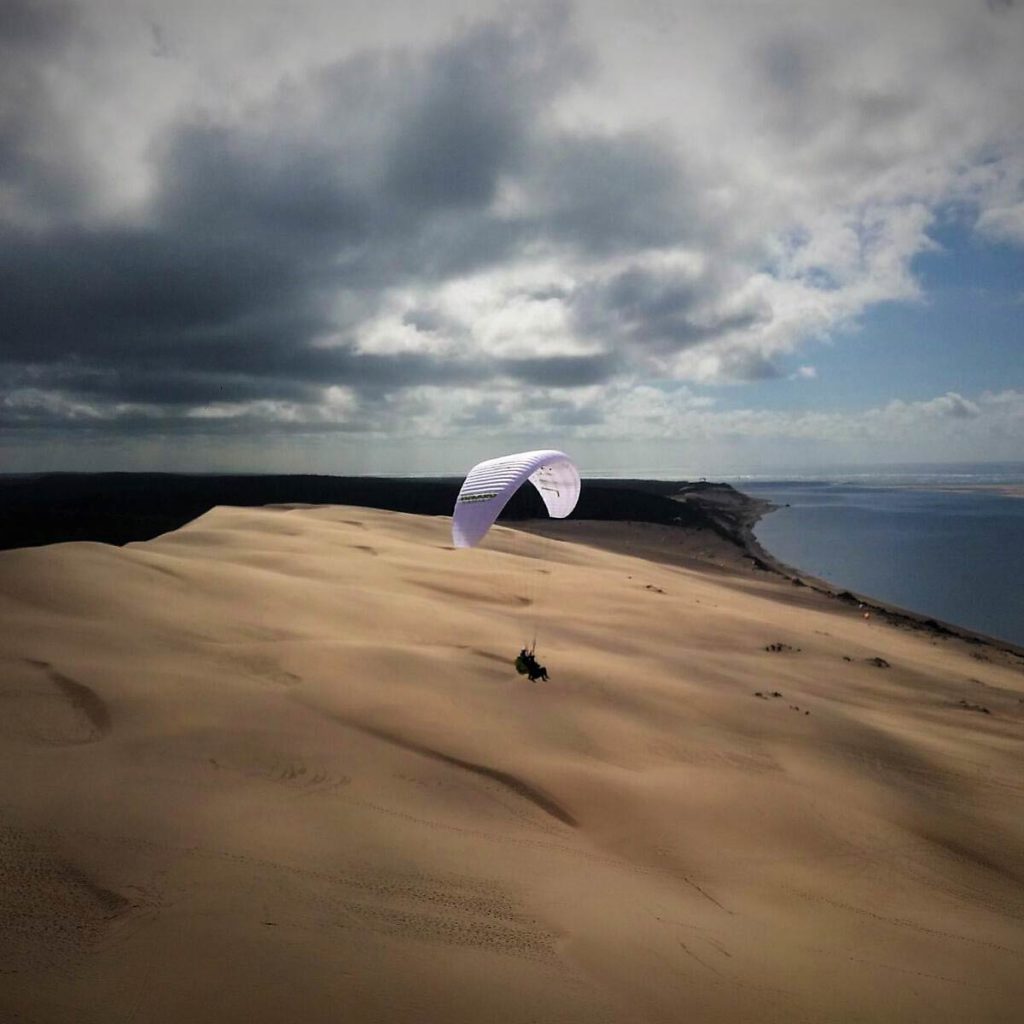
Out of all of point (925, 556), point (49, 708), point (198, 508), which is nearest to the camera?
point (49, 708)

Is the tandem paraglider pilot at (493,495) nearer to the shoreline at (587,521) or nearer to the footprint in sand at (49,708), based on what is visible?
the footprint in sand at (49,708)

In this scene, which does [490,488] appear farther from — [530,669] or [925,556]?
[925,556]

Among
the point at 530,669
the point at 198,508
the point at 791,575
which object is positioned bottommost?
the point at 791,575

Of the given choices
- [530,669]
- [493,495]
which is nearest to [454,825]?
[530,669]

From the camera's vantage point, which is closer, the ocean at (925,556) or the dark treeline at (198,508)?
the ocean at (925,556)

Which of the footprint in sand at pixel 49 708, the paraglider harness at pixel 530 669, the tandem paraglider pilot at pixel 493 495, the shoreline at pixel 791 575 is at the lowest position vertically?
the shoreline at pixel 791 575

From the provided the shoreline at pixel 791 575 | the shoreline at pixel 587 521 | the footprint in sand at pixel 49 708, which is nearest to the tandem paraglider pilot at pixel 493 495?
the footprint in sand at pixel 49 708

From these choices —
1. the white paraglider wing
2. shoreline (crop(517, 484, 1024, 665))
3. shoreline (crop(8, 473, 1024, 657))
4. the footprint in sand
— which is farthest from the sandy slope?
shoreline (crop(8, 473, 1024, 657))

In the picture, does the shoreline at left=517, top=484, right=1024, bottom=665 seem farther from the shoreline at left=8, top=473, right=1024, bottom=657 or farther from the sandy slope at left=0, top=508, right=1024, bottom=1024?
the sandy slope at left=0, top=508, right=1024, bottom=1024

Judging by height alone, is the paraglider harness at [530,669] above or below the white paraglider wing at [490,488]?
below

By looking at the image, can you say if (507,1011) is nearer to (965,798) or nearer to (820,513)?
(965,798)
